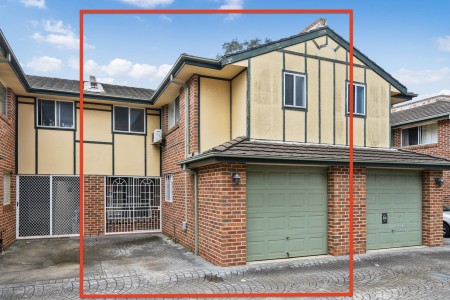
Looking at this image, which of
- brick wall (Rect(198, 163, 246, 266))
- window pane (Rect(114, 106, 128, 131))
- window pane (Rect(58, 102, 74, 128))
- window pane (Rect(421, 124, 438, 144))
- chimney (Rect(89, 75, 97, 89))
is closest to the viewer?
brick wall (Rect(198, 163, 246, 266))

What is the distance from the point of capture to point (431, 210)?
9.93m

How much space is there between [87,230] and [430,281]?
1016 centimetres

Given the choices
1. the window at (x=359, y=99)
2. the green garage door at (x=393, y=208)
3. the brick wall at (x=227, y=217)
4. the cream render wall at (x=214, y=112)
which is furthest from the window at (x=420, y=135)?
the brick wall at (x=227, y=217)

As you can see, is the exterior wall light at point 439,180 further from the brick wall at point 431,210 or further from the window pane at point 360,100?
the window pane at point 360,100

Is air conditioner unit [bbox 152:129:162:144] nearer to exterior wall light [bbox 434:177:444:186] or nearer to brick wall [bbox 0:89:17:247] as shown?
brick wall [bbox 0:89:17:247]

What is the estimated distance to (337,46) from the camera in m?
10.2

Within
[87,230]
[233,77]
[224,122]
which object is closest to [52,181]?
[87,230]

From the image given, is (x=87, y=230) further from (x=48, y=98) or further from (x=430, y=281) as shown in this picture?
(x=430, y=281)

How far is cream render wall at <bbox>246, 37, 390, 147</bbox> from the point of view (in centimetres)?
911

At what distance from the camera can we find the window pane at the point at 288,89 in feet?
30.9

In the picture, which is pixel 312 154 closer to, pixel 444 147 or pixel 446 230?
A: pixel 446 230

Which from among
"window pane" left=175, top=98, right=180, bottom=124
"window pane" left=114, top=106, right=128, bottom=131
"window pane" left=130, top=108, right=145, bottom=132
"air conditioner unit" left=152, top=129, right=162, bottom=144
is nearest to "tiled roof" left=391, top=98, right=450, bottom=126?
"window pane" left=175, top=98, right=180, bottom=124

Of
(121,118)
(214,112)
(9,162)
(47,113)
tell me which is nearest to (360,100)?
(214,112)

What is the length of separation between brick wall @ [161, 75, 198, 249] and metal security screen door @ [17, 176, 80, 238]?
10.6 ft
